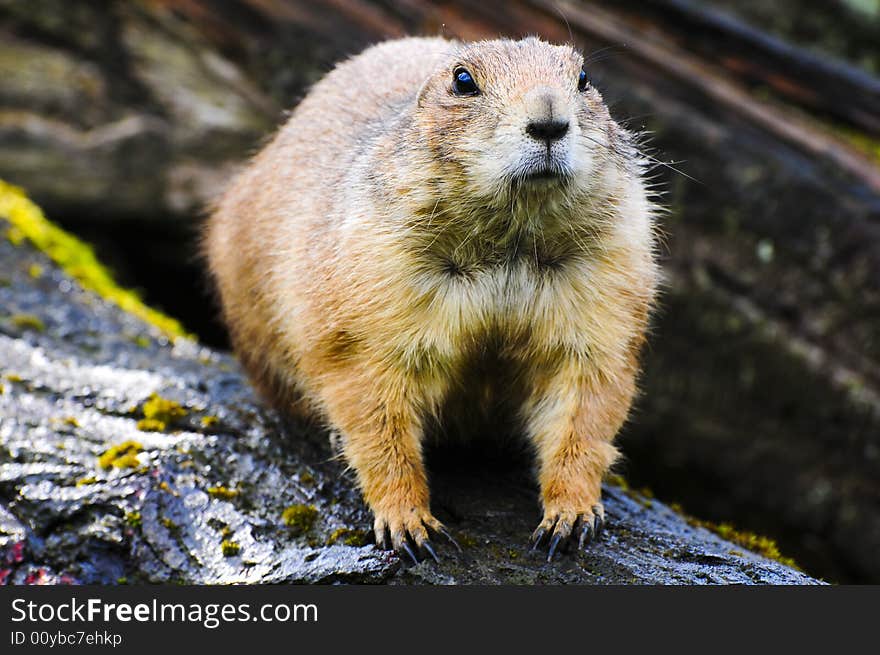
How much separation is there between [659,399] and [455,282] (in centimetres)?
670

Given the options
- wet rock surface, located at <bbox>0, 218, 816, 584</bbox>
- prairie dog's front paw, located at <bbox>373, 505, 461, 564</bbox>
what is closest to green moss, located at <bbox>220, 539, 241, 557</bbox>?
wet rock surface, located at <bbox>0, 218, 816, 584</bbox>

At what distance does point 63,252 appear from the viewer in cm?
1004

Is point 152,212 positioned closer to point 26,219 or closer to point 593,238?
point 26,219

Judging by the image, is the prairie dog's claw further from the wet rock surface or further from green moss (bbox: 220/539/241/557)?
green moss (bbox: 220/539/241/557)

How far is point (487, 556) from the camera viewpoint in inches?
214

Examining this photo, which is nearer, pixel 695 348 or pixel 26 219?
pixel 26 219

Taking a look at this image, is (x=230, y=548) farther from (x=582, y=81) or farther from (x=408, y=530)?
(x=582, y=81)

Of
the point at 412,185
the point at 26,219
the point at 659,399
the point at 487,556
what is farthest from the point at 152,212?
the point at 487,556

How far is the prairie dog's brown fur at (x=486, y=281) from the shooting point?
17.9ft

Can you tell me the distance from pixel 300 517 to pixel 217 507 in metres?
0.49

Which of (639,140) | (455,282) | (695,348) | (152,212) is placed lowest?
(152,212)

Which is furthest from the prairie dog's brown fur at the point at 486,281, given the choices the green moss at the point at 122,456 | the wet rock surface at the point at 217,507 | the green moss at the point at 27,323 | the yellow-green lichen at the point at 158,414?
the green moss at the point at 27,323

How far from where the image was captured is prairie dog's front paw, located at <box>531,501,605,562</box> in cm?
554

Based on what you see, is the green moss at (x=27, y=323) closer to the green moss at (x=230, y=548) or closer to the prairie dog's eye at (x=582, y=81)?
the green moss at (x=230, y=548)
